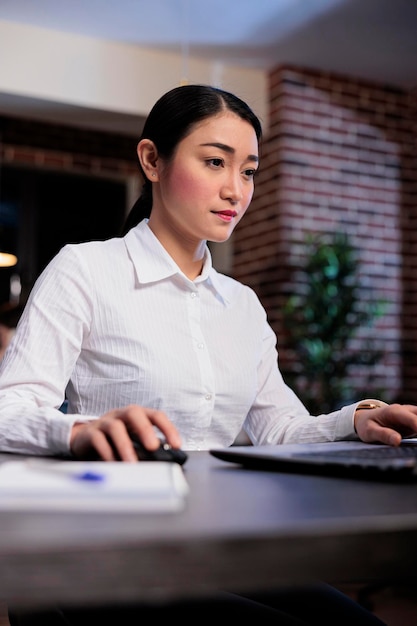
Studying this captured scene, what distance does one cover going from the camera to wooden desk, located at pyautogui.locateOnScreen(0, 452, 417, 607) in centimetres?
39

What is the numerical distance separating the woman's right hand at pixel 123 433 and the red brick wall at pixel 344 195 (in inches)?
182

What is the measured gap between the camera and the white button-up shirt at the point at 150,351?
1188mm

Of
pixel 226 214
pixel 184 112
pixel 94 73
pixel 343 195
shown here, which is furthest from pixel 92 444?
pixel 343 195

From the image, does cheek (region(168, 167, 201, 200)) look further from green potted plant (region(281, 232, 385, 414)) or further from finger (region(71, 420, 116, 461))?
green potted plant (region(281, 232, 385, 414))

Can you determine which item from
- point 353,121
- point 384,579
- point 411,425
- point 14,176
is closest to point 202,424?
point 411,425

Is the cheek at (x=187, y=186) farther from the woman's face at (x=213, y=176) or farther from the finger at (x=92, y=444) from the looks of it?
the finger at (x=92, y=444)

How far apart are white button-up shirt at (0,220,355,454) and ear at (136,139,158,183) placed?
98 mm

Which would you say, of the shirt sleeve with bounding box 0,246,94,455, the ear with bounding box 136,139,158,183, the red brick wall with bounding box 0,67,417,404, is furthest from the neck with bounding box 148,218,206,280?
the red brick wall with bounding box 0,67,417,404

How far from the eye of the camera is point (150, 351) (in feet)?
4.24

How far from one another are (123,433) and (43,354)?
482mm

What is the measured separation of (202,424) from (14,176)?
5927mm

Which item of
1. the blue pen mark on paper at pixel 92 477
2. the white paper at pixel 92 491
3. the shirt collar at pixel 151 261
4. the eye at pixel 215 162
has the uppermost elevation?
the eye at pixel 215 162

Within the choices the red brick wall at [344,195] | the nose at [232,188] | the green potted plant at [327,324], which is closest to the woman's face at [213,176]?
the nose at [232,188]

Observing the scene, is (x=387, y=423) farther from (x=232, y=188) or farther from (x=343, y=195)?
(x=343, y=195)
